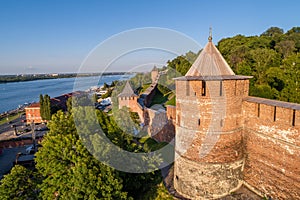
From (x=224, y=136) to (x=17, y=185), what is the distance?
7731 millimetres

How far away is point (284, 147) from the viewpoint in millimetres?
6488

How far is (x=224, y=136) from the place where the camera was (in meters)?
7.50

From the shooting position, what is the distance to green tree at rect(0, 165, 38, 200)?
7.45 m

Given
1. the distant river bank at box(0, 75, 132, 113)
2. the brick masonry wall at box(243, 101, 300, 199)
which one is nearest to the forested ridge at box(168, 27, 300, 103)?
the brick masonry wall at box(243, 101, 300, 199)

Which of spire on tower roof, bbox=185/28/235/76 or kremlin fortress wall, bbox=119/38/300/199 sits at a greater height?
spire on tower roof, bbox=185/28/235/76

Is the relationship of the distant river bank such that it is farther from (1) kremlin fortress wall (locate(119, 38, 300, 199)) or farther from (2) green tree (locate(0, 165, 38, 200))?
(1) kremlin fortress wall (locate(119, 38, 300, 199))

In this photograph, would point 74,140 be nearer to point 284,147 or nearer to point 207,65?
point 207,65

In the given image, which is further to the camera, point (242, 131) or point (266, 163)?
point (242, 131)

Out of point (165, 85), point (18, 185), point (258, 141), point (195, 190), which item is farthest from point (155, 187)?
point (165, 85)

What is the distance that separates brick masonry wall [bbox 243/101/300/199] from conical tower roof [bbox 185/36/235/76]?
4.72ft

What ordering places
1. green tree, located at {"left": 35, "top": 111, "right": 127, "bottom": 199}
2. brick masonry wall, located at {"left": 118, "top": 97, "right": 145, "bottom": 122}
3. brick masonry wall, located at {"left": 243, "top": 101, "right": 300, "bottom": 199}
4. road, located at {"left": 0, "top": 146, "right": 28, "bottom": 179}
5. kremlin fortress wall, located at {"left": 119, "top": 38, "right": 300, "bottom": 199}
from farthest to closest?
brick masonry wall, located at {"left": 118, "top": 97, "right": 145, "bottom": 122} < road, located at {"left": 0, "top": 146, "right": 28, "bottom": 179} < green tree, located at {"left": 35, "top": 111, "right": 127, "bottom": 199} < kremlin fortress wall, located at {"left": 119, "top": 38, "right": 300, "bottom": 199} < brick masonry wall, located at {"left": 243, "top": 101, "right": 300, "bottom": 199}

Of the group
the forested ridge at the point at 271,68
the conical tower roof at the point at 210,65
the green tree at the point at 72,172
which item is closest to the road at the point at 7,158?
the green tree at the point at 72,172

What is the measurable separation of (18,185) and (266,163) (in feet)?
29.1

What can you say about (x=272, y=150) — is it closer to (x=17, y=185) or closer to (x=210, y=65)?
(x=210, y=65)
